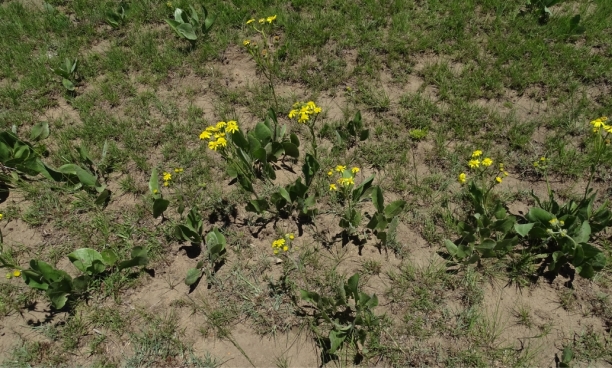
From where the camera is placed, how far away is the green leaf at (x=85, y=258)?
3340 millimetres

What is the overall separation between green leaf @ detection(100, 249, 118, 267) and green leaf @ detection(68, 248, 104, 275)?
0.04 metres

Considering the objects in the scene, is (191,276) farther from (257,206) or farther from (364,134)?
(364,134)

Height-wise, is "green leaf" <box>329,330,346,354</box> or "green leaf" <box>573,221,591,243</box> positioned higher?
"green leaf" <box>573,221,591,243</box>

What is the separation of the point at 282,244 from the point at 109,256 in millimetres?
1307

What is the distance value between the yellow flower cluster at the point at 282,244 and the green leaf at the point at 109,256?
3.95 ft

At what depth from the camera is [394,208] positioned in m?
3.51

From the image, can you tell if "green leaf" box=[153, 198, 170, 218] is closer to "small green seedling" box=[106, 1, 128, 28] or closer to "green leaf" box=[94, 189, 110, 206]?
"green leaf" box=[94, 189, 110, 206]

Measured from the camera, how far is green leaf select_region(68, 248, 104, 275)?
3.34 metres

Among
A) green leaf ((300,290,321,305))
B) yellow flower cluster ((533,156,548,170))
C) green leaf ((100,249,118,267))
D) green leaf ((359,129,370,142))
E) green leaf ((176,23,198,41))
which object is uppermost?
yellow flower cluster ((533,156,548,170))

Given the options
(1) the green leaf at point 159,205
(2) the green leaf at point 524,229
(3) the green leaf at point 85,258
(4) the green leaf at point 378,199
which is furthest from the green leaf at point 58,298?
(2) the green leaf at point 524,229

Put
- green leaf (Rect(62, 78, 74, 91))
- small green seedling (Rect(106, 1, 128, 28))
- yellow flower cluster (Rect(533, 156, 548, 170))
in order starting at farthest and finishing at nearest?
small green seedling (Rect(106, 1, 128, 28))
green leaf (Rect(62, 78, 74, 91))
yellow flower cluster (Rect(533, 156, 548, 170))

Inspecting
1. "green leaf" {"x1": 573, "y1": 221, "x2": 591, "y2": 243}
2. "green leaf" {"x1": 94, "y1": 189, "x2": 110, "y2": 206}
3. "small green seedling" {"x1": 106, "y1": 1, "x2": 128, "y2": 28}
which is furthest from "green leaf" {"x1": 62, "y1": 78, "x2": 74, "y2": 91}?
"green leaf" {"x1": 573, "y1": 221, "x2": 591, "y2": 243}

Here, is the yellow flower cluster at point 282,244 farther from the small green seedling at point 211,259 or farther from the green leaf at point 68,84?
the green leaf at point 68,84

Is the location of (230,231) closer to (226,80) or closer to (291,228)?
(291,228)
